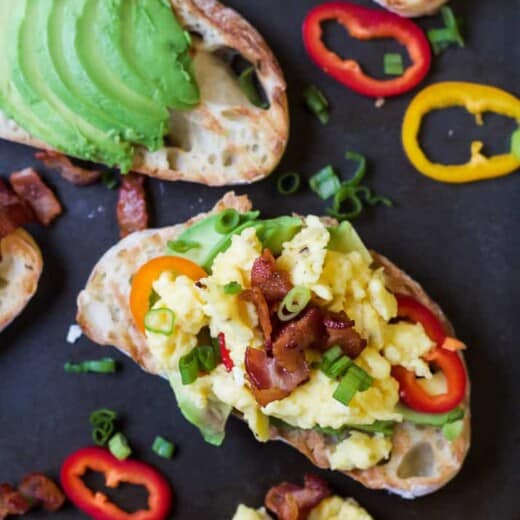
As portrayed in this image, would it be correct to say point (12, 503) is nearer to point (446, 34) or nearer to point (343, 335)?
point (343, 335)

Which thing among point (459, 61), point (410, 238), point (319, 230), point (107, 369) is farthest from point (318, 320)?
point (459, 61)

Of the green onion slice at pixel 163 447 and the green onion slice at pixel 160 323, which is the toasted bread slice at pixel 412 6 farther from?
the green onion slice at pixel 163 447

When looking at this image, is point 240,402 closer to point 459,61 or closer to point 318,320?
point 318,320

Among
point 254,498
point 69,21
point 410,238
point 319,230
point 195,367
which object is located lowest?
point 254,498

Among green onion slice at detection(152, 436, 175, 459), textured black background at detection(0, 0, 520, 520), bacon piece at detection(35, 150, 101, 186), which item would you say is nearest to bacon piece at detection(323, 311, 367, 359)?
textured black background at detection(0, 0, 520, 520)

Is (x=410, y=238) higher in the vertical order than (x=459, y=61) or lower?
lower

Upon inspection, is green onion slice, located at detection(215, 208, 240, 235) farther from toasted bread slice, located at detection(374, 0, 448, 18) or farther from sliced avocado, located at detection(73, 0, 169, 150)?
toasted bread slice, located at detection(374, 0, 448, 18)

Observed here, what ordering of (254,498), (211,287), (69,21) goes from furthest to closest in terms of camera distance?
(254,498)
(69,21)
(211,287)

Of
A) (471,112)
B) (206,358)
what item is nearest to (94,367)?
(206,358)
